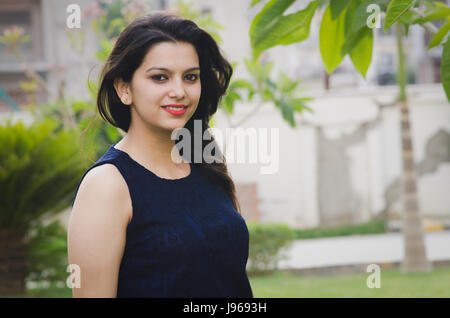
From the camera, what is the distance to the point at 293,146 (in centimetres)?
1066

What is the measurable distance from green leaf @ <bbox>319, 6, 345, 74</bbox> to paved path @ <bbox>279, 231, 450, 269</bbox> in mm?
6058

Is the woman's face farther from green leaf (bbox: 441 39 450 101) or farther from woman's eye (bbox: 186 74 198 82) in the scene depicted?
green leaf (bbox: 441 39 450 101)

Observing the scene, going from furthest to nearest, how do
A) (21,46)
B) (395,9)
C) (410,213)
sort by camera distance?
1. (21,46)
2. (410,213)
3. (395,9)

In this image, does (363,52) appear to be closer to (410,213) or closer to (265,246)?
(410,213)

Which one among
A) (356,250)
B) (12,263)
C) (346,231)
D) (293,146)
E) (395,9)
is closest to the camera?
(395,9)

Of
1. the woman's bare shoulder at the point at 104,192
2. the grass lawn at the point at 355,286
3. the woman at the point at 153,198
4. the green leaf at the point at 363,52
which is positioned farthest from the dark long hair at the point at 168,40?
the grass lawn at the point at 355,286

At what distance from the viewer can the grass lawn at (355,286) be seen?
204 inches

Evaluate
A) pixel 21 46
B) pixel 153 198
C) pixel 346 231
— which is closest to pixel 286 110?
pixel 153 198

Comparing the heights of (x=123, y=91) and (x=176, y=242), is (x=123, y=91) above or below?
above

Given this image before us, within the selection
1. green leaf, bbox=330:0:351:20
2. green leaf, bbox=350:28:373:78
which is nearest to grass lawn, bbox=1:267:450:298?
green leaf, bbox=350:28:373:78

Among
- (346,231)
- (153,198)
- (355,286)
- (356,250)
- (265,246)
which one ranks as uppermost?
(346,231)

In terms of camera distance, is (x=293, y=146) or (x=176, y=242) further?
(x=293, y=146)

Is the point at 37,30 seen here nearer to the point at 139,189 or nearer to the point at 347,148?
the point at 347,148

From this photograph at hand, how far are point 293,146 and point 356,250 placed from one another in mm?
2640
